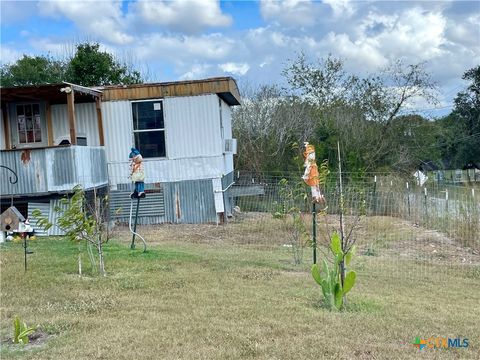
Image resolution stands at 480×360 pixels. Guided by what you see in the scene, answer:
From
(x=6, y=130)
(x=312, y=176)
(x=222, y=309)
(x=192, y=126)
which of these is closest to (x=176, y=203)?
(x=192, y=126)

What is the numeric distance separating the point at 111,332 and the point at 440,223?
29.4ft

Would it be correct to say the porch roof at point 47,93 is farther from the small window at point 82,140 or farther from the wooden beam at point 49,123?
the small window at point 82,140

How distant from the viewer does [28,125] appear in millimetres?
12484

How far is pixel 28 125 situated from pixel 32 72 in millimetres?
13116

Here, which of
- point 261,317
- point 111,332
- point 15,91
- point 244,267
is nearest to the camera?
point 111,332

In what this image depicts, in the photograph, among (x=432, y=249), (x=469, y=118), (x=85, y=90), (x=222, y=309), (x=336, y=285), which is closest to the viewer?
(x=222, y=309)

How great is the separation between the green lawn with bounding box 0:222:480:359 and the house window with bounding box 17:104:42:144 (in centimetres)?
535

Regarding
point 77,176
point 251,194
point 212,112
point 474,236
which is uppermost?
point 212,112

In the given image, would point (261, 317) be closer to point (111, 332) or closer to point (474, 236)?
point (111, 332)

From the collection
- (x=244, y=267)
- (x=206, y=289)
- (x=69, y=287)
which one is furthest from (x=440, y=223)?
(x=69, y=287)

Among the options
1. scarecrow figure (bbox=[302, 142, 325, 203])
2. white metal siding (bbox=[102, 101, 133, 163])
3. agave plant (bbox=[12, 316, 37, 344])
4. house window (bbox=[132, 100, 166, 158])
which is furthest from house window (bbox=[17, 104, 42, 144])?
agave plant (bbox=[12, 316, 37, 344])

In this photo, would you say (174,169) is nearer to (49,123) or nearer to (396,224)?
(49,123)

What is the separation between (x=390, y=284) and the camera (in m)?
6.47

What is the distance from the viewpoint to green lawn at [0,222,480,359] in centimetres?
378
